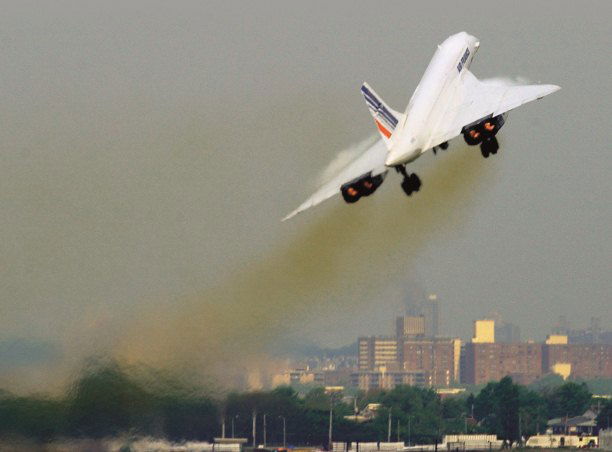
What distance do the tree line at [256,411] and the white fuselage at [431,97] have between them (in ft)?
53.4

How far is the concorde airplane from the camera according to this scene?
70750 mm

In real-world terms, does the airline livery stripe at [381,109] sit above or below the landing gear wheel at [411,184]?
above

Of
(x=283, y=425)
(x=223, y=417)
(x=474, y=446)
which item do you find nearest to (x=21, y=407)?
(x=223, y=417)

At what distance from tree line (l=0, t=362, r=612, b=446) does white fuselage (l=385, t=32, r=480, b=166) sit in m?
16.3

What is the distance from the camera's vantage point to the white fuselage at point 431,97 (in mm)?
70625

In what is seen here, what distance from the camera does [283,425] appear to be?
109m

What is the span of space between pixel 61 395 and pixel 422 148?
64.8ft

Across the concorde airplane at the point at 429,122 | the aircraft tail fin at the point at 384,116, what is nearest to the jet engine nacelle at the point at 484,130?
the concorde airplane at the point at 429,122

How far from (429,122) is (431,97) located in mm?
2817

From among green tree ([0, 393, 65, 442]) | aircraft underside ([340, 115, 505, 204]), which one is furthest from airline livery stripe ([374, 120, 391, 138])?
green tree ([0, 393, 65, 442])

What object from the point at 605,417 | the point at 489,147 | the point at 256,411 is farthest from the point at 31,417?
the point at 605,417

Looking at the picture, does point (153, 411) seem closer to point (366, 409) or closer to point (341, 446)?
point (341, 446)

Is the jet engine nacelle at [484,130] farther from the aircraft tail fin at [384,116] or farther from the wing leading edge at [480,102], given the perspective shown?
the aircraft tail fin at [384,116]

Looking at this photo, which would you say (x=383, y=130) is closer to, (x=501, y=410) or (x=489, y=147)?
(x=489, y=147)
